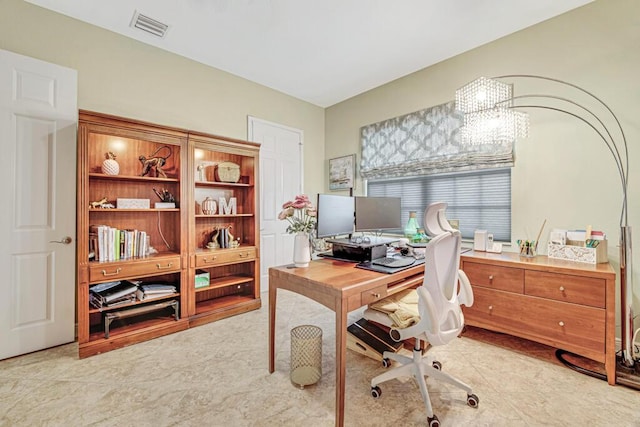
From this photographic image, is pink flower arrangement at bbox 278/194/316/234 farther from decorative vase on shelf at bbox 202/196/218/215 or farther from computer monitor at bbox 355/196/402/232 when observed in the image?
decorative vase on shelf at bbox 202/196/218/215

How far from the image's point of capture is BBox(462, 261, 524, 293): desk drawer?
7.36ft

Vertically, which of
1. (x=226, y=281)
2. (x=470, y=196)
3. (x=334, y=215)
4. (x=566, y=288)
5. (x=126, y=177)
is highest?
(x=126, y=177)

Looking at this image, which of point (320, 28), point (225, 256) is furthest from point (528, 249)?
point (225, 256)

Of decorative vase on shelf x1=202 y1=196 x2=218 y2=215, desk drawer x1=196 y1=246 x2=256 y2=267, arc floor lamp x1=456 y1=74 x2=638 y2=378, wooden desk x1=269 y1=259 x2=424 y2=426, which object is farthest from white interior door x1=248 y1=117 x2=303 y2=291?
arc floor lamp x1=456 y1=74 x2=638 y2=378

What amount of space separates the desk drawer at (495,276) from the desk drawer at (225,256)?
7.47 ft

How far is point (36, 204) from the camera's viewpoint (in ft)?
7.42

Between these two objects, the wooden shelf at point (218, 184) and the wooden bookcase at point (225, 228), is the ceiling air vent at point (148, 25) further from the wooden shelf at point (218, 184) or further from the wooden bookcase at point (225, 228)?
the wooden shelf at point (218, 184)

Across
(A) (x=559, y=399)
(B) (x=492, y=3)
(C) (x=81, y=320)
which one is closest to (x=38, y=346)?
(C) (x=81, y=320)

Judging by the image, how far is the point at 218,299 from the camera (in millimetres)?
3240

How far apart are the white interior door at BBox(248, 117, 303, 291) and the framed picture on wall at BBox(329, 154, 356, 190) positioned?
1.81 ft

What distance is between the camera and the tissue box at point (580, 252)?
2.12 metres

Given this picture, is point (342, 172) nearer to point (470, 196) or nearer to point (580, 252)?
point (470, 196)

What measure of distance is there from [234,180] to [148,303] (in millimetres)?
1558

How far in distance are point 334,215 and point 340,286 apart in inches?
31.4
